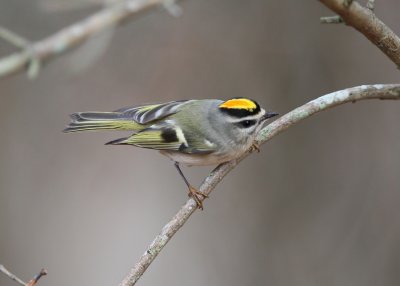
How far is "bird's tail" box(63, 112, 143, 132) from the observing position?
3229 millimetres

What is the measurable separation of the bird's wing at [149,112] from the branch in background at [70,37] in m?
0.51

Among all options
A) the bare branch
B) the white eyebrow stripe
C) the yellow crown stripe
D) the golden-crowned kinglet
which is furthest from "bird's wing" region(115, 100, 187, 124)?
the bare branch

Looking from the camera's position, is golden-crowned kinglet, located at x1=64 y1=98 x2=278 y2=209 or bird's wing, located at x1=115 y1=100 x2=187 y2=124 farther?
bird's wing, located at x1=115 y1=100 x2=187 y2=124

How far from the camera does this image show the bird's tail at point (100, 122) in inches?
127

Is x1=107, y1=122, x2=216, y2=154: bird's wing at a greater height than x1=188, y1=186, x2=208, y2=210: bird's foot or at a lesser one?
greater

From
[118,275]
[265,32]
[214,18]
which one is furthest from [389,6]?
[118,275]

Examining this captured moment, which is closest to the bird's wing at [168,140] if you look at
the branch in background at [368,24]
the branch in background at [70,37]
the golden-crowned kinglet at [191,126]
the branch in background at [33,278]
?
the golden-crowned kinglet at [191,126]

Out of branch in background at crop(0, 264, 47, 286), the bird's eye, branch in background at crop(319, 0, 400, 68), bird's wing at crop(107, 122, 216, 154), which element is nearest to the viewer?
branch in background at crop(0, 264, 47, 286)

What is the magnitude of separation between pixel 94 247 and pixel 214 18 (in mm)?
2348

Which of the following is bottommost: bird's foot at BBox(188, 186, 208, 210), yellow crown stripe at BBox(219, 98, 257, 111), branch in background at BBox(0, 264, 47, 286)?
branch in background at BBox(0, 264, 47, 286)

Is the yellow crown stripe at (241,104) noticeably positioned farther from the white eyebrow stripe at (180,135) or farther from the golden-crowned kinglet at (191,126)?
the white eyebrow stripe at (180,135)

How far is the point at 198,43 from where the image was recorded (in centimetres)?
585

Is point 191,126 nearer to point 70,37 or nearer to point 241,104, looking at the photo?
point 241,104

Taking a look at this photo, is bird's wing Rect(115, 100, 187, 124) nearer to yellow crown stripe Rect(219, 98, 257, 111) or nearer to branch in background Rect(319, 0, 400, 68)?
yellow crown stripe Rect(219, 98, 257, 111)
